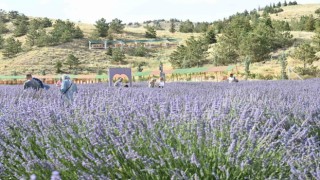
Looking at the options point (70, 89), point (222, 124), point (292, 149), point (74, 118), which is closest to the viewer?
point (292, 149)

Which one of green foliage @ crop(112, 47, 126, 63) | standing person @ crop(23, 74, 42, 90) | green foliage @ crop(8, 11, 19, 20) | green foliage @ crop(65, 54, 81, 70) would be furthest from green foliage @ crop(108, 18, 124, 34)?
standing person @ crop(23, 74, 42, 90)

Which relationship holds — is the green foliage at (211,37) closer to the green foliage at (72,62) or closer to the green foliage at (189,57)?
the green foliage at (189,57)

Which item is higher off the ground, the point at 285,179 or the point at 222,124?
the point at 222,124

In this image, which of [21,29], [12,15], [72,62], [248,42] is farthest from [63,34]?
[12,15]

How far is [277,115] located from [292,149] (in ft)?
4.39

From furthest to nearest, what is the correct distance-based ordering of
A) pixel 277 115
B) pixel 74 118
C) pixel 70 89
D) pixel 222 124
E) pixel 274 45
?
pixel 274 45
pixel 70 89
pixel 277 115
pixel 74 118
pixel 222 124

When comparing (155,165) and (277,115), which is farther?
(277,115)

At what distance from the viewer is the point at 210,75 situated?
42219 mm

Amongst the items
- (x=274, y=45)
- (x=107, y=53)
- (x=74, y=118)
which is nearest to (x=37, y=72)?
(x=107, y=53)

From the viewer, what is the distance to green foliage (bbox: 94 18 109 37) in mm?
74562

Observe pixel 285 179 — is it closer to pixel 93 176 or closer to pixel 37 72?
pixel 93 176

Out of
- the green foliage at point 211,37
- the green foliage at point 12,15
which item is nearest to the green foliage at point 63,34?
the green foliage at point 211,37

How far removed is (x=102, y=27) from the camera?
74500mm

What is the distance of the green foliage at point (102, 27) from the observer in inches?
2936
